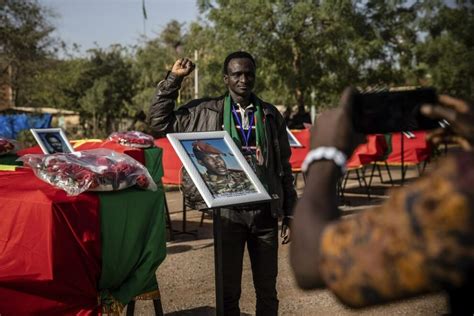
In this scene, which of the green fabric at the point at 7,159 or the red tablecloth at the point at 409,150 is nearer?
the green fabric at the point at 7,159

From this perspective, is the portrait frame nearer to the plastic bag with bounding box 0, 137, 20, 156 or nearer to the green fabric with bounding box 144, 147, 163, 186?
the green fabric with bounding box 144, 147, 163, 186

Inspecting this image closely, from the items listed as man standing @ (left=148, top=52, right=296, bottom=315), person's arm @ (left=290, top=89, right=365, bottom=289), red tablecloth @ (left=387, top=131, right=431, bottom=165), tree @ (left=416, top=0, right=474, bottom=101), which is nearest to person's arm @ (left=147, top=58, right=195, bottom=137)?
man standing @ (left=148, top=52, right=296, bottom=315)

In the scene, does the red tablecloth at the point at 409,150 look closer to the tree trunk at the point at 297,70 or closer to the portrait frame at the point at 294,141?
the portrait frame at the point at 294,141

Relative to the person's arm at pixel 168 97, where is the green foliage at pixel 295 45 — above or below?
A: above

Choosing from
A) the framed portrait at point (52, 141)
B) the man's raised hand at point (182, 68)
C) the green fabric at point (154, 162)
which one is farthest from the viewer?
the framed portrait at point (52, 141)

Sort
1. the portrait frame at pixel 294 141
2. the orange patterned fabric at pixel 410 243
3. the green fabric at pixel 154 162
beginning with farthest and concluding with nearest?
1. the portrait frame at pixel 294 141
2. the green fabric at pixel 154 162
3. the orange patterned fabric at pixel 410 243

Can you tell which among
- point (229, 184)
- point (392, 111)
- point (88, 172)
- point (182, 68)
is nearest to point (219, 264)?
point (229, 184)

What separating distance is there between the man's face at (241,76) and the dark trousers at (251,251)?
0.79m

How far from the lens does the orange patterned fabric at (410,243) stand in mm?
1225

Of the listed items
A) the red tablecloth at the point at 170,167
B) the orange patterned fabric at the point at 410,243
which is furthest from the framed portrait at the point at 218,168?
the red tablecloth at the point at 170,167

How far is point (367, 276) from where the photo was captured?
132cm

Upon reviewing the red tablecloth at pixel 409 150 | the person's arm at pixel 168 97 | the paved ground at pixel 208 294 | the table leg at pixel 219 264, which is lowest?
the paved ground at pixel 208 294

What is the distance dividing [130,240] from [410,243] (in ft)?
9.94

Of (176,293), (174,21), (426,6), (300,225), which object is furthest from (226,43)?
(174,21)
